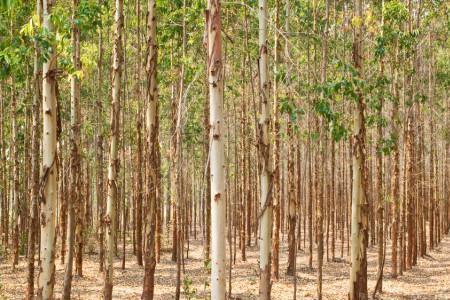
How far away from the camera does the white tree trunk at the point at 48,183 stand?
6.31 m

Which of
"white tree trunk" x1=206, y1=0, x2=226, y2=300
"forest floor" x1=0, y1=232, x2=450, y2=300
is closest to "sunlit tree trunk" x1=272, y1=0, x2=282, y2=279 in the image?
"forest floor" x1=0, y1=232, x2=450, y2=300

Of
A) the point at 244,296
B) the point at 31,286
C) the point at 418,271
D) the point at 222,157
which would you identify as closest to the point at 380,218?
the point at 244,296

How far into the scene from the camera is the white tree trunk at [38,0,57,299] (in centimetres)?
631

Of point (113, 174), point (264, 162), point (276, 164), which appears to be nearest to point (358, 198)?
point (264, 162)

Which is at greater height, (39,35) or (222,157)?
(39,35)

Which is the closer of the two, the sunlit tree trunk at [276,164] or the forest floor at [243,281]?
the forest floor at [243,281]

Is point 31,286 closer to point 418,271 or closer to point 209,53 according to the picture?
point 209,53

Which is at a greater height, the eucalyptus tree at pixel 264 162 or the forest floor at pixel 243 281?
the eucalyptus tree at pixel 264 162

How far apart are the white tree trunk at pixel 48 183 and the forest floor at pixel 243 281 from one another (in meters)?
6.00

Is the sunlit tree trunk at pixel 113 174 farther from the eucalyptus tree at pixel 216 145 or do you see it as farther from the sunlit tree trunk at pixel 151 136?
the eucalyptus tree at pixel 216 145

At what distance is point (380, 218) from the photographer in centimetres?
1471

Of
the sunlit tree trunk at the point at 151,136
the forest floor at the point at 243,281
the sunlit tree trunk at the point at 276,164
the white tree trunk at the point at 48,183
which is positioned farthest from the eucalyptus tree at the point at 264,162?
the sunlit tree trunk at the point at 276,164

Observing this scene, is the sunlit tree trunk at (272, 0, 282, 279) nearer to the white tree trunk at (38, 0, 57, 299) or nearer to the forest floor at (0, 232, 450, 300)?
the forest floor at (0, 232, 450, 300)

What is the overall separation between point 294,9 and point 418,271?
10459mm
